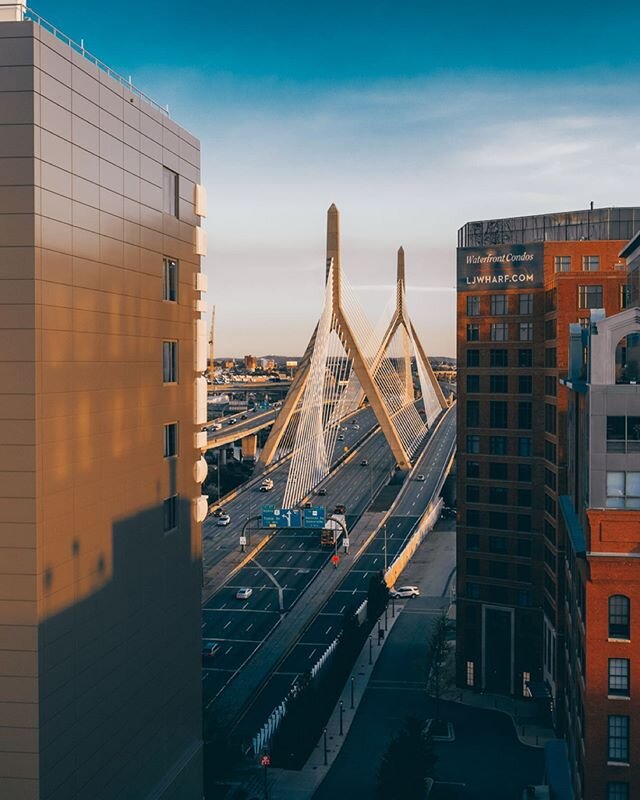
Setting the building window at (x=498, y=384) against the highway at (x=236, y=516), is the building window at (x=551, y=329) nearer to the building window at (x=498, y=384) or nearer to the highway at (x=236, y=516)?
the building window at (x=498, y=384)

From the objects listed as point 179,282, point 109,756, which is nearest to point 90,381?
point 179,282

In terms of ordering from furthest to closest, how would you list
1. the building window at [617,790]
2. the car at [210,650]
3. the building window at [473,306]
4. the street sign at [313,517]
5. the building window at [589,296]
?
the street sign at [313,517], the car at [210,650], the building window at [473,306], the building window at [589,296], the building window at [617,790]

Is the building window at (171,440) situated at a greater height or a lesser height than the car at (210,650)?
greater

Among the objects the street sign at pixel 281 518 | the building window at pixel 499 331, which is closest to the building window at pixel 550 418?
the building window at pixel 499 331

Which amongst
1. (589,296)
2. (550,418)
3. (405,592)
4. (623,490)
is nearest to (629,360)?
(623,490)

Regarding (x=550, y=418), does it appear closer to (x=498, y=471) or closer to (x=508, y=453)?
(x=508, y=453)
